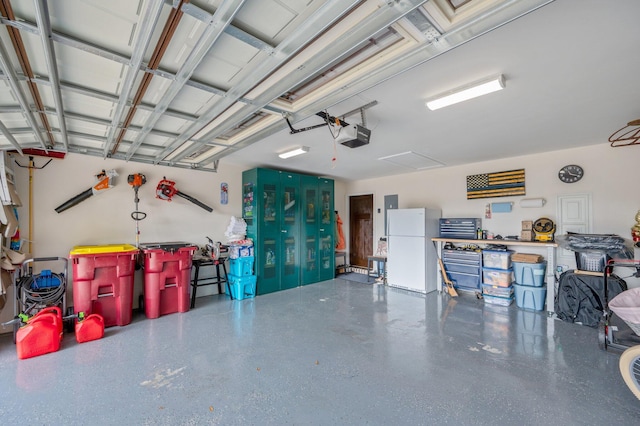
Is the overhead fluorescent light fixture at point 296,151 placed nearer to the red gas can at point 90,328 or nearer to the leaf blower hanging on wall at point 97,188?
the leaf blower hanging on wall at point 97,188

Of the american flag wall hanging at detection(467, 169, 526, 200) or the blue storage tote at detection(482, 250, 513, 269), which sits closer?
the blue storage tote at detection(482, 250, 513, 269)

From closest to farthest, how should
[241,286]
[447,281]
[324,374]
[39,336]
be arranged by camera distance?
[324,374], [39,336], [241,286], [447,281]

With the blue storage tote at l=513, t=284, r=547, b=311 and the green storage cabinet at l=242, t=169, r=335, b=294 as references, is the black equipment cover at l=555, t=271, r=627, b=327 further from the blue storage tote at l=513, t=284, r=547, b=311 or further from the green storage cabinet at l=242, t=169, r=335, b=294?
the green storage cabinet at l=242, t=169, r=335, b=294

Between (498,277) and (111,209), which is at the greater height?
(111,209)

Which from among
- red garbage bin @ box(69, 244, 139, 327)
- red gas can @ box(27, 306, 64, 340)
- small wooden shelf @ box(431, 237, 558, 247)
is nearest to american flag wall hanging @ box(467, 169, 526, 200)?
small wooden shelf @ box(431, 237, 558, 247)

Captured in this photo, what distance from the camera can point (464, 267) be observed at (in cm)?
520

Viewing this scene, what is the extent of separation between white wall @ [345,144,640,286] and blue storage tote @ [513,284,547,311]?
1038 mm

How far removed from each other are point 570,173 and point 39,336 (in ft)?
24.2

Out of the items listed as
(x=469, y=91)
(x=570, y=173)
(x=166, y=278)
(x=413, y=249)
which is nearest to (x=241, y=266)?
(x=166, y=278)

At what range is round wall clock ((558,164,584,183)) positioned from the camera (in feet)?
14.1

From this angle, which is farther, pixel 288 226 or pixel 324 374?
pixel 288 226

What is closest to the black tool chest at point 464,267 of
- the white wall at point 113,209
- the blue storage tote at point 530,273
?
the blue storage tote at point 530,273

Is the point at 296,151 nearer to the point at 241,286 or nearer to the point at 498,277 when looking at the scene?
the point at 241,286

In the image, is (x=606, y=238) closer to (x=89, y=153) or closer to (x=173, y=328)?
(x=173, y=328)
